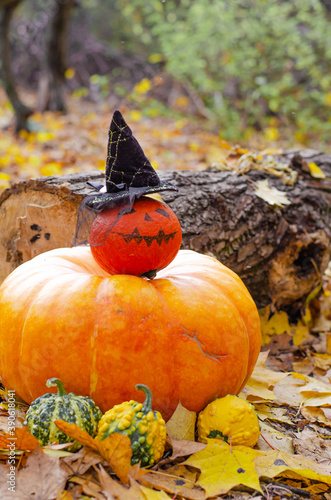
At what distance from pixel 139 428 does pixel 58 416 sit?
278 millimetres

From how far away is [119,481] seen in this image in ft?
Answer: 4.62

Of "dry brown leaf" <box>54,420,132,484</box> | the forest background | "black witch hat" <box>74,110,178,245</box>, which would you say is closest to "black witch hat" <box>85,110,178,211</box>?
"black witch hat" <box>74,110,178,245</box>

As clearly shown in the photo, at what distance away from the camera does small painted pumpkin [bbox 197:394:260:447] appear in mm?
1621

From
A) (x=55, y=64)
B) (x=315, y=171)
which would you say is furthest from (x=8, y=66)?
(x=315, y=171)

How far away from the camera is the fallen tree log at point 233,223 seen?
250cm

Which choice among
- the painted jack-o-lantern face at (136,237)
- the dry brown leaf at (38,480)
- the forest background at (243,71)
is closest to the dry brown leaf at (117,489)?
the dry brown leaf at (38,480)

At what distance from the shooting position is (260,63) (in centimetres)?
933

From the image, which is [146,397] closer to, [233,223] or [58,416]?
[58,416]

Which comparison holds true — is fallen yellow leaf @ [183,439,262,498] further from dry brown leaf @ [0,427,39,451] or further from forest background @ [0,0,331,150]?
forest background @ [0,0,331,150]

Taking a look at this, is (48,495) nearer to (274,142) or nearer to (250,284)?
(250,284)

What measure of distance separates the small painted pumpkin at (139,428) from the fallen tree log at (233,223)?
4.22 ft

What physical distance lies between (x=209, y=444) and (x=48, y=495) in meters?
0.58

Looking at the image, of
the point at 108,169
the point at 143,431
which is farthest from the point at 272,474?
the point at 108,169

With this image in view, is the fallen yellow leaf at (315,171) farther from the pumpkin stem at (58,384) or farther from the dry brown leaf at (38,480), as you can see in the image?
the dry brown leaf at (38,480)
